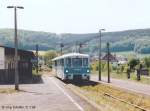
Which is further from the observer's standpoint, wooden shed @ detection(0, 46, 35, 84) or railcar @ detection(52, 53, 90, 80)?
wooden shed @ detection(0, 46, 35, 84)

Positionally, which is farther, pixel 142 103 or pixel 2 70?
pixel 2 70

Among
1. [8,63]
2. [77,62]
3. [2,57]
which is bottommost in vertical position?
[77,62]

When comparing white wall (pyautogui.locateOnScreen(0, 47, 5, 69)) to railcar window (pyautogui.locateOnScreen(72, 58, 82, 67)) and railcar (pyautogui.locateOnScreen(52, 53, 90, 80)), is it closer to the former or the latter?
railcar (pyautogui.locateOnScreen(52, 53, 90, 80))

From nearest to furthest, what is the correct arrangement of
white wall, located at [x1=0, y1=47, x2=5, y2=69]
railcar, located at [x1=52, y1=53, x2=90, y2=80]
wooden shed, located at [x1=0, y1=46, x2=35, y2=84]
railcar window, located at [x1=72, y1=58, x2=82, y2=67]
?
railcar, located at [x1=52, y1=53, x2=90, y2=80] → railcar window, located at [x1=72, y1=58, x2=82, y2=67] → white wall, located at [x1=0, y1=47, x2=5, y2=69] → wooden shed, located at [x1=0, y1=46, x2=35, y2=84]

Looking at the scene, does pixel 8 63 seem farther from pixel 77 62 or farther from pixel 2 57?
pixel 77 62

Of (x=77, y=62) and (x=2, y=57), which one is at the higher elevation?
(x=2, y=57)

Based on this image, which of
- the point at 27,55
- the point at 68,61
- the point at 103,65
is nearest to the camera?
the point at 68,61

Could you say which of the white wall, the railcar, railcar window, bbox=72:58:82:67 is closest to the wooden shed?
the white wall

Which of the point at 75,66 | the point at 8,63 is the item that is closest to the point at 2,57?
the point at 8,63

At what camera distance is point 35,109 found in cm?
2092

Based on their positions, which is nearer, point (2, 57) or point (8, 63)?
point (2, 57)

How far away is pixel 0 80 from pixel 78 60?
35.3 ft

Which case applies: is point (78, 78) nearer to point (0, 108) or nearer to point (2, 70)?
point (2, 70)

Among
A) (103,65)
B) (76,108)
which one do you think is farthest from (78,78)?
(103,65)
